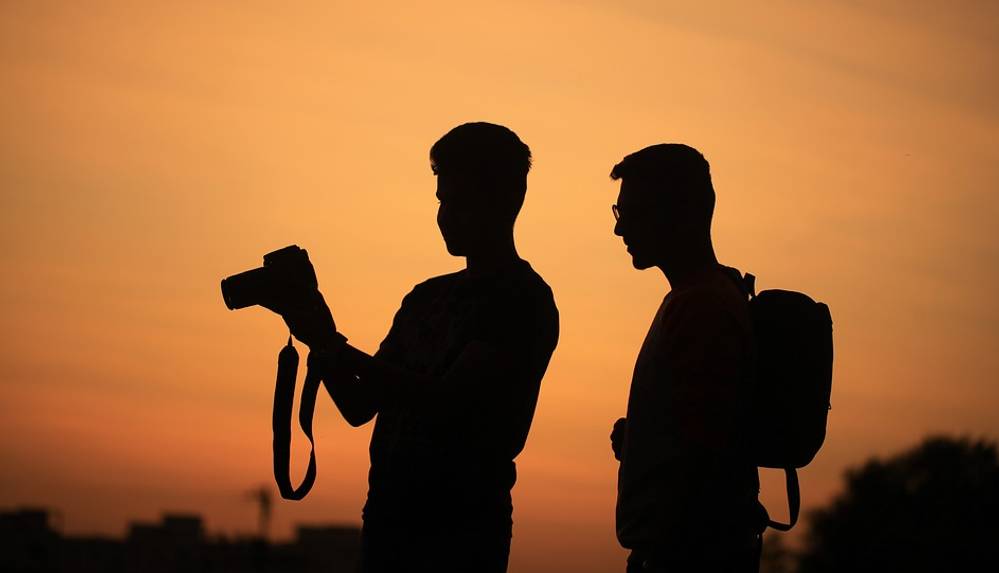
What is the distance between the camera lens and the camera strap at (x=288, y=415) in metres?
4.91

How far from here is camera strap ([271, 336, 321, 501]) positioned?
4906 mm

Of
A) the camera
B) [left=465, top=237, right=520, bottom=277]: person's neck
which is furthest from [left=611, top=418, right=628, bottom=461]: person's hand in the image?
the camera

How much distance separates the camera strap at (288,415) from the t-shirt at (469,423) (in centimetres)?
A: 25

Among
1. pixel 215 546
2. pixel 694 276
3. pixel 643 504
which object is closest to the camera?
pixel 643 504

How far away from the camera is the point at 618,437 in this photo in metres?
4.63

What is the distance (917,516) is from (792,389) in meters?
53.6

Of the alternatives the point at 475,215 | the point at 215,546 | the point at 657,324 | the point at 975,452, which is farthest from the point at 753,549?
the point at 215,546

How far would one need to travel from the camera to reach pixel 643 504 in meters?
4.10

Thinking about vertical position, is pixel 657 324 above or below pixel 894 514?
below

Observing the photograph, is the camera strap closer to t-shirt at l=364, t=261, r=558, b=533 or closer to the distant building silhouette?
t-shirt at l=364, t=261, r=558, b=533

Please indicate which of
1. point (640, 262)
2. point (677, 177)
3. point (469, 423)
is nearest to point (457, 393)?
point (469, 423)

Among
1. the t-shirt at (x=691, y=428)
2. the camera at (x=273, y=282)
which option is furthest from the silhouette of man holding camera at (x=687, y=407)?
the camera at (x=273, y=282)

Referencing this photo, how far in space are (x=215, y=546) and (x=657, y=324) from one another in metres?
80.6

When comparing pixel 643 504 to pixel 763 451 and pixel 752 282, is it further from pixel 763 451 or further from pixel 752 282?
pixel 752 282
